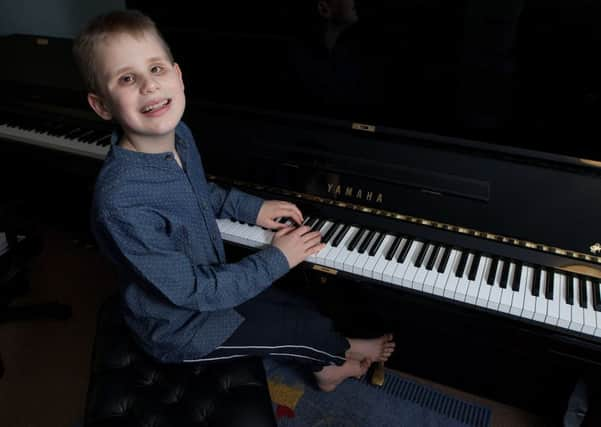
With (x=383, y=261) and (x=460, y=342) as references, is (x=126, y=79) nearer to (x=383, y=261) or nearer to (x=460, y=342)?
(x=383, y=261)

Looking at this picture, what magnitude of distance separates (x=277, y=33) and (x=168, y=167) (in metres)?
0.53

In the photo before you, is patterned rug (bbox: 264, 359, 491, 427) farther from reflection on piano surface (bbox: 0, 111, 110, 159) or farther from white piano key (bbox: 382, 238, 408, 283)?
reflection on piano surface (bbox: 0, 111, 110, 159)

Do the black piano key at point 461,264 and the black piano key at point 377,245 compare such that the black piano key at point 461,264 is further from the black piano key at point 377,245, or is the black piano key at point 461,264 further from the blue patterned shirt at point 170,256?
the blue patterned shirt at point 170,256

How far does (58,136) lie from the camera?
1990mm

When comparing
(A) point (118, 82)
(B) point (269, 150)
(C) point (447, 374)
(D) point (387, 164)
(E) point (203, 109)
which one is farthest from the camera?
(C) point (447, 374)

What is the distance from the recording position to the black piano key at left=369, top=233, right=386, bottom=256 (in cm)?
130

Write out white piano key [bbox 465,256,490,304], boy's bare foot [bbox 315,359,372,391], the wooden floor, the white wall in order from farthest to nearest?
the white wall < the wooden floor < boy's bare foot [bbox 315,359,372,391] < white piano key [bbox 465,256,490,304]

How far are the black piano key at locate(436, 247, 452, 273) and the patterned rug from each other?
0.76 metres

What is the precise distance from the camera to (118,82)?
1.07 meters

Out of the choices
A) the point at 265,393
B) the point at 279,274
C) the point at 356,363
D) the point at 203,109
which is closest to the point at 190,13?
the point at 203,109

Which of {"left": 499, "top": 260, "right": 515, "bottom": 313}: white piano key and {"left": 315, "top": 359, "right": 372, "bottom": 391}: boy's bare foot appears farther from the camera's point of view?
{"left": 315, "top": 359, "right": 372, "bottom": 391}: boy's bare foot

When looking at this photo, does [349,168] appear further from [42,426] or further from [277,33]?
[42,426]

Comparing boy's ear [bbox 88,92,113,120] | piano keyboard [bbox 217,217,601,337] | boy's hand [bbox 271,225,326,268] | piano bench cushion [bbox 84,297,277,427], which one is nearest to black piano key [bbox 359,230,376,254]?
piano keyboard [bbox 217,217,601,337]

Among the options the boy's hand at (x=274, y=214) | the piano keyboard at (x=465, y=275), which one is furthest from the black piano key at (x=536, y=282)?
the boy's hand at (x=274, y=214)
